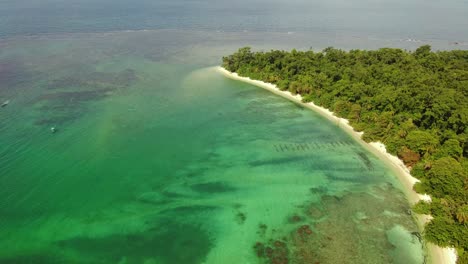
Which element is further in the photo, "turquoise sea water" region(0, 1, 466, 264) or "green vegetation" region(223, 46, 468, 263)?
"green vegetation" region(223, 46, 468, 263)

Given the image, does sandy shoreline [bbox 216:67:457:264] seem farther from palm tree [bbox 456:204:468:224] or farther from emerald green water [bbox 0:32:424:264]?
palm tree [bbox 456:204:468:224]

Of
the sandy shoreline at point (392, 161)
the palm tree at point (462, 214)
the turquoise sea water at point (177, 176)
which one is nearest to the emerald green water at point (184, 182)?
the turquoise sea water at point (177, 176)

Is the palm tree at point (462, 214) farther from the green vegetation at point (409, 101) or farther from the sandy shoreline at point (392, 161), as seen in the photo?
the sandy shoreline at point (392, 161)

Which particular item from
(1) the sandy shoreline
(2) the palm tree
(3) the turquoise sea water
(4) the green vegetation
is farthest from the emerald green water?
(2) the palm tree

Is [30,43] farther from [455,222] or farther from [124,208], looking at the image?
[455,222]

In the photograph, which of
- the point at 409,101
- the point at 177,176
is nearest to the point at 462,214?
the point at 409,101
